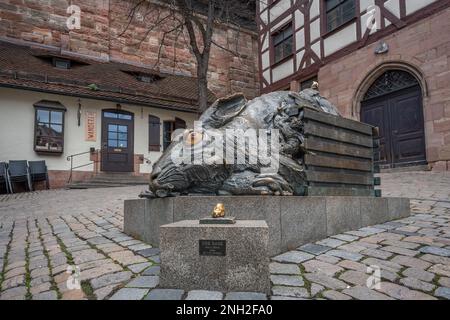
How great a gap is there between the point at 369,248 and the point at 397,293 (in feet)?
2.95

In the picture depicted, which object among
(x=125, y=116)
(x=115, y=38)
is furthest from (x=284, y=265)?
(x=115, y=38)

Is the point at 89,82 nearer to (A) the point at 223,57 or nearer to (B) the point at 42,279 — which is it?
(A) the point at 223,57

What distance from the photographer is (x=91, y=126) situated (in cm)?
1355

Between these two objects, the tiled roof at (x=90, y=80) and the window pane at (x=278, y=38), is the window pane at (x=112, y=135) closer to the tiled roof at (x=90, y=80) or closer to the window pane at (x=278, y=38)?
the tiled roof at (x=90, y=80)

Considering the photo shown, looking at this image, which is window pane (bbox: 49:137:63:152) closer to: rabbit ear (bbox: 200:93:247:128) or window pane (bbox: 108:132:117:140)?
window pane (bbox: 108:132:117:140)

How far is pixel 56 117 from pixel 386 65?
11.9m

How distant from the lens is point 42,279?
7.57 ft

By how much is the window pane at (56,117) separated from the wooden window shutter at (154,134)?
11.8ft

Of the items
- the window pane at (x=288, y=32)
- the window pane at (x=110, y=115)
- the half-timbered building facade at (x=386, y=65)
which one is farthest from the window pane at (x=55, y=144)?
the window pane at (x=288, y=32)

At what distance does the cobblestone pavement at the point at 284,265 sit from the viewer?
78.9 inches

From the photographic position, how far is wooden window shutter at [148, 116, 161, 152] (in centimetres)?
1490

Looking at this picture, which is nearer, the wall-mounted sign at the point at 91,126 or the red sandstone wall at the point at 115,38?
the wall-mounted sign at the point at 91,126

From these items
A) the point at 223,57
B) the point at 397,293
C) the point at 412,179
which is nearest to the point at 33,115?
the point at 223,57

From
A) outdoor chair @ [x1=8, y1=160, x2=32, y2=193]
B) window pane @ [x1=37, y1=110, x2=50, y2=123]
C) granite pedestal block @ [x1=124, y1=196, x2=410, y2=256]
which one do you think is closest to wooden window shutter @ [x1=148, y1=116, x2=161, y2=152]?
window pane @ [x1=37, y1=110, x2=50, y2=123]
